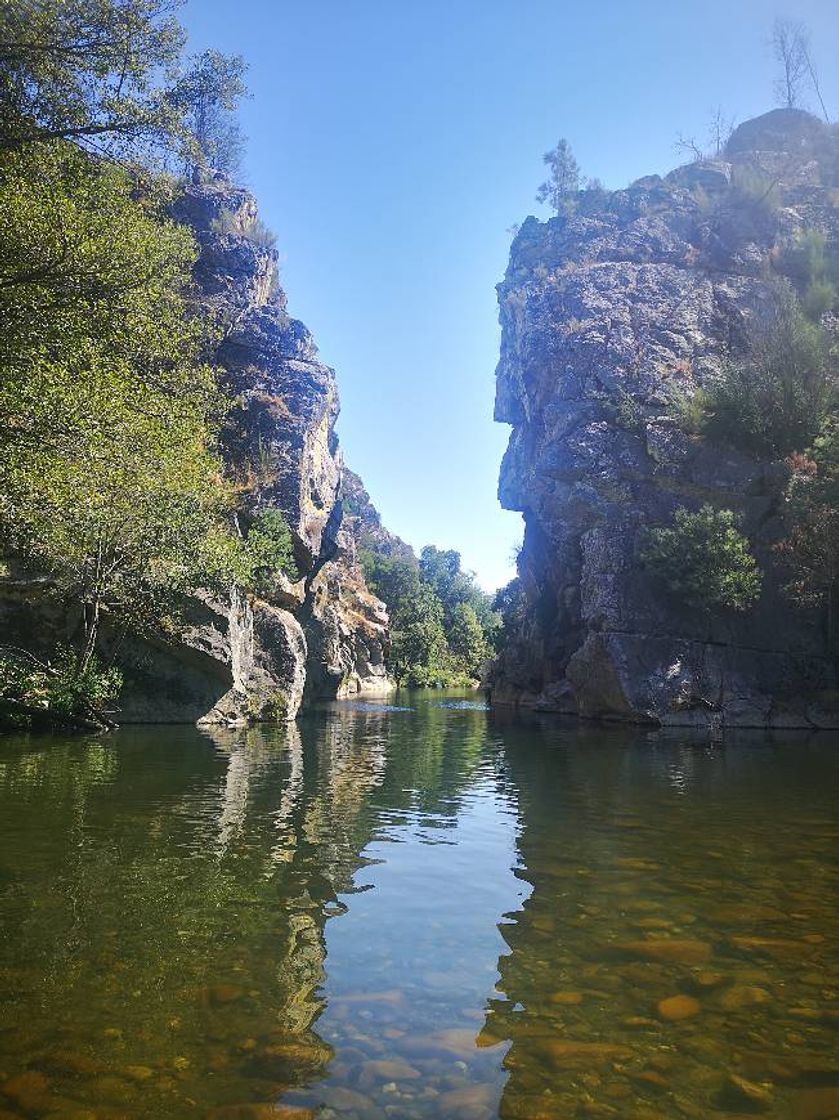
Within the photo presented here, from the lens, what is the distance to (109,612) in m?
28.5

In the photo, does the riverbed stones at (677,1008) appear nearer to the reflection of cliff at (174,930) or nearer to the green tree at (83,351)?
the reflection of cliff at (174,930)

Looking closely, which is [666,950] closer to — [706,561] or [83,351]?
[83,351]

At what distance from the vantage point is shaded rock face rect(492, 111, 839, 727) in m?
40.0

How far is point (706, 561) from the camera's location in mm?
39406

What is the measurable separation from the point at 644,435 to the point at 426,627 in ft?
192

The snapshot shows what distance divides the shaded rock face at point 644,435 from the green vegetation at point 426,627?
36767 millimetres

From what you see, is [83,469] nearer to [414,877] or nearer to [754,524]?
[414,877]

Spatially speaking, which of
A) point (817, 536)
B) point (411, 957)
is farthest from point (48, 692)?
point (817, 536)

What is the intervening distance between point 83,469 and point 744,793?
17.0 metres

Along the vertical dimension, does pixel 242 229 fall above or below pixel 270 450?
above

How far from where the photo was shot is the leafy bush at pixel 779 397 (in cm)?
4606

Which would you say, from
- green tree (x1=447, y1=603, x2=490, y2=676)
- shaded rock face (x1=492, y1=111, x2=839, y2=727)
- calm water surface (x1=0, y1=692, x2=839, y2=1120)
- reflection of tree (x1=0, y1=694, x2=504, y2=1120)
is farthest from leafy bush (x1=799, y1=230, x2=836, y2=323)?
green tree (x1=447, y1=603, x2=490, y2=676)

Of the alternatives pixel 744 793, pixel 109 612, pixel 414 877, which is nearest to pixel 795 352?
pixel 744 793

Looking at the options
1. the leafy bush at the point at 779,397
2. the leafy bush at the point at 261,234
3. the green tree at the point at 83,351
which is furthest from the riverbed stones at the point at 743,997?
the leafy bush at the point at 261,234
